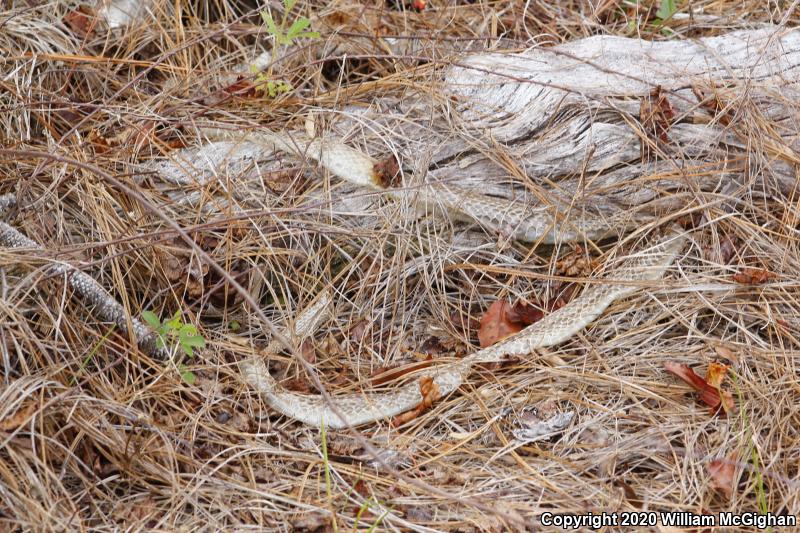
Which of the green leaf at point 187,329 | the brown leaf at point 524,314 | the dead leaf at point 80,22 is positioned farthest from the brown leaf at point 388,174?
the dead leaf at point 80,22

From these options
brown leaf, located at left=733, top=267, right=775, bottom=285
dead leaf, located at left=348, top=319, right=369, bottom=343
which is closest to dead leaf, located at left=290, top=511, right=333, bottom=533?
dead leaf, located at left=348, top=319, right=369, bottom=343

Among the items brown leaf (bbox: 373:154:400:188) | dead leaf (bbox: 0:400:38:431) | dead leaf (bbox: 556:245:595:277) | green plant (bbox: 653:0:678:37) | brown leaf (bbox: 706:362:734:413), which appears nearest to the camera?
dead leaf (bbox: 0:400:38:431)

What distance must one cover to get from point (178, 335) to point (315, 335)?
0.49 metres

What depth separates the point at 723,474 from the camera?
1981 mm

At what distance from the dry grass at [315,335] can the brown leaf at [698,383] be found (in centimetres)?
4

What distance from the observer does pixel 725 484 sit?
1.96 metres

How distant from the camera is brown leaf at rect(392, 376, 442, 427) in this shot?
2238 millimetres

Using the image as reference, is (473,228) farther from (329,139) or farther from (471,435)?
(471,435)

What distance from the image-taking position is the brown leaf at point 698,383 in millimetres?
2146

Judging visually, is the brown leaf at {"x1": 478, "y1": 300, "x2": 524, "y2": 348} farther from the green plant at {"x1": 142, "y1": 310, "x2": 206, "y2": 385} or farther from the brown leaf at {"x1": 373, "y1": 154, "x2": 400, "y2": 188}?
the green plant at {"x1": 142, "y1": 310, "x2": 206, "y2": 385}

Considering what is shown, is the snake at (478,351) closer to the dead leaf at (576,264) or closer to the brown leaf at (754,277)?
the dead leaf at (576,264)

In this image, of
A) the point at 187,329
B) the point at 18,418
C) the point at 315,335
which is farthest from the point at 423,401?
the point at 18,418

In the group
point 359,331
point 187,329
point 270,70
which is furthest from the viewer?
point 270,70

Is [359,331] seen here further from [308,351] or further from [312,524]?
[312,524]
